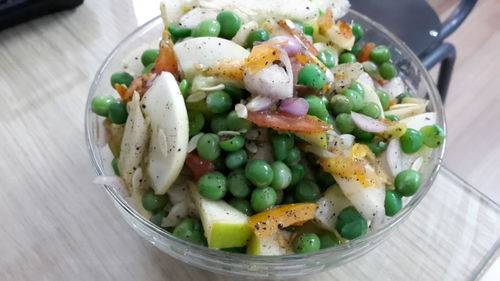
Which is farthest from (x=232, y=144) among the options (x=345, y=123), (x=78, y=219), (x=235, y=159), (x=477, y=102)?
(x=477, y=102)

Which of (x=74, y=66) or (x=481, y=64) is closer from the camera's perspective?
(x=74, y=66)

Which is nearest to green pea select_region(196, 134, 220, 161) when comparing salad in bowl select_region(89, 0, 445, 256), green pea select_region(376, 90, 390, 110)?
salad in bowl select_region(89, 0, 445, 256)

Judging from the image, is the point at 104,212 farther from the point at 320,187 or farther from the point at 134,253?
the point at 320,187

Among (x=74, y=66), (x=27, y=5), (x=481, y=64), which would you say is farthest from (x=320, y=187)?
(x=481, y=64)

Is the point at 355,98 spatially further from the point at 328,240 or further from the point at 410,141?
the point at 328,240

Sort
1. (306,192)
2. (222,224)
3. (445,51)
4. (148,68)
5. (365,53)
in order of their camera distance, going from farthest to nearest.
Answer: (445,51), (365,53), (148,68), (306,192), (222,224)

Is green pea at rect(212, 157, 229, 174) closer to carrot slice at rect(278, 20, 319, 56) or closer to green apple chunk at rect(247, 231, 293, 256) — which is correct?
green apple chunk at rect(247, 231, 293, 256)
